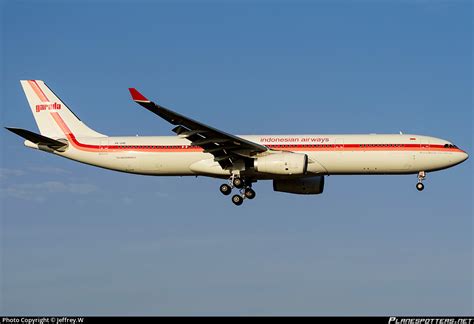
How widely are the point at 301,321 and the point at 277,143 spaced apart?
21272mm

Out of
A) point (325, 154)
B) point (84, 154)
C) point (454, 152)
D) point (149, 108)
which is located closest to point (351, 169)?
point (325, 154)

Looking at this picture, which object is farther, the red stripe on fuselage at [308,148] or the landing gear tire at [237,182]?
the landing gear tire at [237,182]

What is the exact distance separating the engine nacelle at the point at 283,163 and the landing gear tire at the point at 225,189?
2.65m

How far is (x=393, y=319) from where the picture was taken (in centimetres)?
3291

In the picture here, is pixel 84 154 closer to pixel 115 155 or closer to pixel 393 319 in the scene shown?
pixel 115 155

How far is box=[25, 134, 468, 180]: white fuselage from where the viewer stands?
50.8m

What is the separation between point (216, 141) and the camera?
50.6 meters

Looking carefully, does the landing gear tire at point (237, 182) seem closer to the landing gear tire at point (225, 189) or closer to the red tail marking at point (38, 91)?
the landing gear tire at point (225, 189)

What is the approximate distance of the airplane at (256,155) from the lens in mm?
50562

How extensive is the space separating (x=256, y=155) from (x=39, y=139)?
549 inches

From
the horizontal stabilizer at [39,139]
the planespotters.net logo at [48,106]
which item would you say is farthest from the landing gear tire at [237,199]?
the planespotters.net logo at [48,106]

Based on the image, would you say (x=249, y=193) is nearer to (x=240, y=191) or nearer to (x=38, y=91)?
(x=240, y=191)

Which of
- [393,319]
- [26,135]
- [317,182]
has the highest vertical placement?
[26,135]

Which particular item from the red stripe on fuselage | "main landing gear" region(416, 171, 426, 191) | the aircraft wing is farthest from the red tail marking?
"main landing gear" region(416, 171, 426, 191)
